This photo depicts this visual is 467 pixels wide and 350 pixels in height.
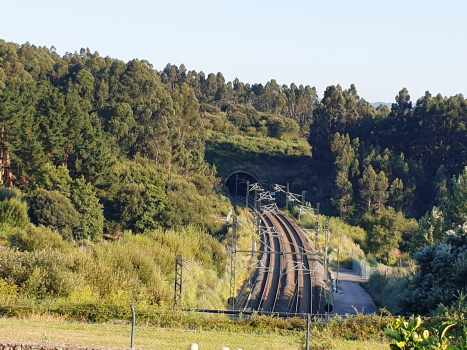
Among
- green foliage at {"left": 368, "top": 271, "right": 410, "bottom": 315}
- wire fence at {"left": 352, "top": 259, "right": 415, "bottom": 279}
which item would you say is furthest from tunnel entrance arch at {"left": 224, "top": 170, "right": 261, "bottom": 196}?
green foliage at {"left": 368, "top": 271, "right": 410, "bottom": 315}

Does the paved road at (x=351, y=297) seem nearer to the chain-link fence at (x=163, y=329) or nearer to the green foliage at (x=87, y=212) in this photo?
the chain-link fence at (x=163, y=329)

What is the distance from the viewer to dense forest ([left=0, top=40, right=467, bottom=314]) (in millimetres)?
31156

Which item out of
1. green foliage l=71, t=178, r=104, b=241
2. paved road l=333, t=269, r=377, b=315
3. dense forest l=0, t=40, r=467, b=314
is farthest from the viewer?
green foliage l=71, t=178, r=104, b=241

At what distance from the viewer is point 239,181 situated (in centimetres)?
6775

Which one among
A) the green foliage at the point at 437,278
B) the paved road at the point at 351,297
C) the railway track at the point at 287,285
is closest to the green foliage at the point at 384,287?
the paved road at the point at 351,297

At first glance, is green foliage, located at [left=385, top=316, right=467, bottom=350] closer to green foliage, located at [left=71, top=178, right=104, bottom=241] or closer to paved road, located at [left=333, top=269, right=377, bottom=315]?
paved road, located at [left=333, top=269, right=377, bottom=315]

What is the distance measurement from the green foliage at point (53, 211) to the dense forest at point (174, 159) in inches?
2.6

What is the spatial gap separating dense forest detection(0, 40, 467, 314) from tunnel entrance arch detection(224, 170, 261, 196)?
1.51m

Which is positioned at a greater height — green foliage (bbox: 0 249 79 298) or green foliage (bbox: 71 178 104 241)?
green foliage (bbox: 71 178 104 241)

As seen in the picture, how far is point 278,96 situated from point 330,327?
9183 cm

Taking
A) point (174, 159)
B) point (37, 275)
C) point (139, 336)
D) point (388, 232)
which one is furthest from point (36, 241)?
point (174, 159)

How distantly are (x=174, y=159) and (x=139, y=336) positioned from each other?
135 feet

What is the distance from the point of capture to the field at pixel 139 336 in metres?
11.3

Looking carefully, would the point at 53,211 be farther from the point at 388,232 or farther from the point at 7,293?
the point at 388,232
